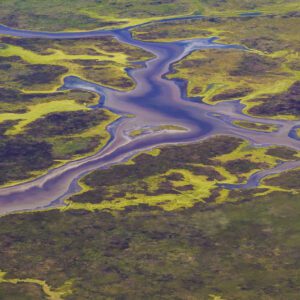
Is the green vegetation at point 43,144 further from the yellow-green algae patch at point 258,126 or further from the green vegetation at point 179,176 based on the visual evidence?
the yellow-green algae patch at point 258,126

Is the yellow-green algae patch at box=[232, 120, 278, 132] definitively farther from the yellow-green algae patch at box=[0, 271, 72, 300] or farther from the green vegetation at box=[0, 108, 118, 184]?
the yellow-green algae patch at box=[0, 271, 72, 300]

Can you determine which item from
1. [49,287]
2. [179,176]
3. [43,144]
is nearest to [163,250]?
[49,287]

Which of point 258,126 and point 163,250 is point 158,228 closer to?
point 163,250

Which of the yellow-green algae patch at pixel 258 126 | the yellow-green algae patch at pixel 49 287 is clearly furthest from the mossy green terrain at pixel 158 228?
the yellow-green algae patch at pixel 258 126

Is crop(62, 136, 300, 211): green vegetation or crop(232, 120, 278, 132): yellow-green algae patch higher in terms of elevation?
crop(232, 120, 278, 132): yellow-green algae patch

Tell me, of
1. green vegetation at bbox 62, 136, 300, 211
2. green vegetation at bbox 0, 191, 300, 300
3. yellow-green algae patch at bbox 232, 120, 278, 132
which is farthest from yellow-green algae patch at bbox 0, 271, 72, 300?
yellow-green algae patch at bbox 232, 120, 278, 132

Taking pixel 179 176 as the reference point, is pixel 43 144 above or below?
below

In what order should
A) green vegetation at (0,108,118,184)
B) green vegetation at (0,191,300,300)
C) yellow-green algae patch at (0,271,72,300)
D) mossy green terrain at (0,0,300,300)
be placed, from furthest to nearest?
green vegetation at (0,108,118,184), mossy green terrain at (0,0,300,300), green vegetation at (0,191,300,300), yellow-green algae patch at (0,271,72,300)

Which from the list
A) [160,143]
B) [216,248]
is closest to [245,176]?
[160,143]
